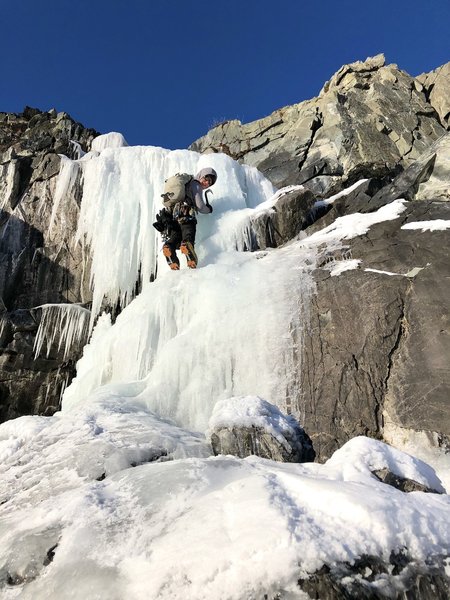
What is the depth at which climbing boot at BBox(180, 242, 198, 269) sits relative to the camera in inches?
378

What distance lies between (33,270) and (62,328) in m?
2.21

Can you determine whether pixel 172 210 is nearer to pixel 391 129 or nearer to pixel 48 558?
pixel 48 558

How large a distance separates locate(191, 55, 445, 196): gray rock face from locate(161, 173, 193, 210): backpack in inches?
255

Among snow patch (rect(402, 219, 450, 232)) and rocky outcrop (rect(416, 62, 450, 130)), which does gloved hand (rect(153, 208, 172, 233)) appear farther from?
rocky outcrop (rect(416, 62, 450, 130))

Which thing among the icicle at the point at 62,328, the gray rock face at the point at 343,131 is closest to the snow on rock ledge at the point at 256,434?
the icicle at the point at 62,328

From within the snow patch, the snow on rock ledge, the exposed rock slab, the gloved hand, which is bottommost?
the snow on rock ledge

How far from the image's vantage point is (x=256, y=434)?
14.6ft

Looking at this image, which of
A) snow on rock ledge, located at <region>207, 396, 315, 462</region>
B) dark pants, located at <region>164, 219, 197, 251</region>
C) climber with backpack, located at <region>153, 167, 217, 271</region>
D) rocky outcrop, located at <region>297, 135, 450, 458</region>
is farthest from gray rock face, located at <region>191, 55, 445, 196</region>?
snow on rock ledge, located at <region>207, 396, 315, 462</region>

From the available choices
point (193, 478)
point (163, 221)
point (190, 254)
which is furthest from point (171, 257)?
point (193, 478)

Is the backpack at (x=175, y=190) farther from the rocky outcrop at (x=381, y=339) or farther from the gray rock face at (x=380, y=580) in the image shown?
the gray rock face at (x=380, y=580)

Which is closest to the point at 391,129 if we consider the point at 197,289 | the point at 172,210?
the point at 172,210

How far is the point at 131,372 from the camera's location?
25.6 feet

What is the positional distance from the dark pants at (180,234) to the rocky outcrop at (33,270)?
9.28ft

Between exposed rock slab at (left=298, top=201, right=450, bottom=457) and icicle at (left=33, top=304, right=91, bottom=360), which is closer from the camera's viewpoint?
exposed rock slab at (left=298, top=201, right=450, bottom=457)
